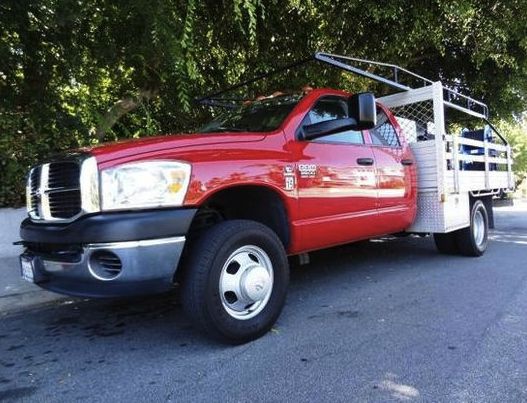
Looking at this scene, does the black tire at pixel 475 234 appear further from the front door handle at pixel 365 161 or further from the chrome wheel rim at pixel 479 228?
the front door handle at pixel 365 161

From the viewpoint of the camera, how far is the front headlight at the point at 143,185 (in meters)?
3.59

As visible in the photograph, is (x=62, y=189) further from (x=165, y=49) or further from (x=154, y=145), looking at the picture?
(x=165, y=49)

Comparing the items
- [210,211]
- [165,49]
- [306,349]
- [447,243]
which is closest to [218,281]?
[210,211]

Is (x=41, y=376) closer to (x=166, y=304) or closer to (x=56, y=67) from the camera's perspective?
(x=166, y=304)

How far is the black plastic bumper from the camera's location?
11.6ft

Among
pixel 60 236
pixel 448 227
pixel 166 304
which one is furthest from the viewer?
pixel 448 227

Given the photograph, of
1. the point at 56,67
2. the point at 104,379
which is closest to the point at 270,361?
the point at 104,379

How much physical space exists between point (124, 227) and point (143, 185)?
314mm

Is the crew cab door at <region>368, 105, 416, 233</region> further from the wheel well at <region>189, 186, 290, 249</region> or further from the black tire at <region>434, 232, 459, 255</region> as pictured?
the wheel well at <region>189, 186, 290, 249</region>

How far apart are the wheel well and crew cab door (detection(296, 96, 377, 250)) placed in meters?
0.20

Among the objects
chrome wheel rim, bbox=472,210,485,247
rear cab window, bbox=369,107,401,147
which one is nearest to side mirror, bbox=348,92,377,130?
rear cab window, bbox=369,107,401,147

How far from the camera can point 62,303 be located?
5.66 meters

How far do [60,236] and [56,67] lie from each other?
12.8ft

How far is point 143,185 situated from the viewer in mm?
3648
